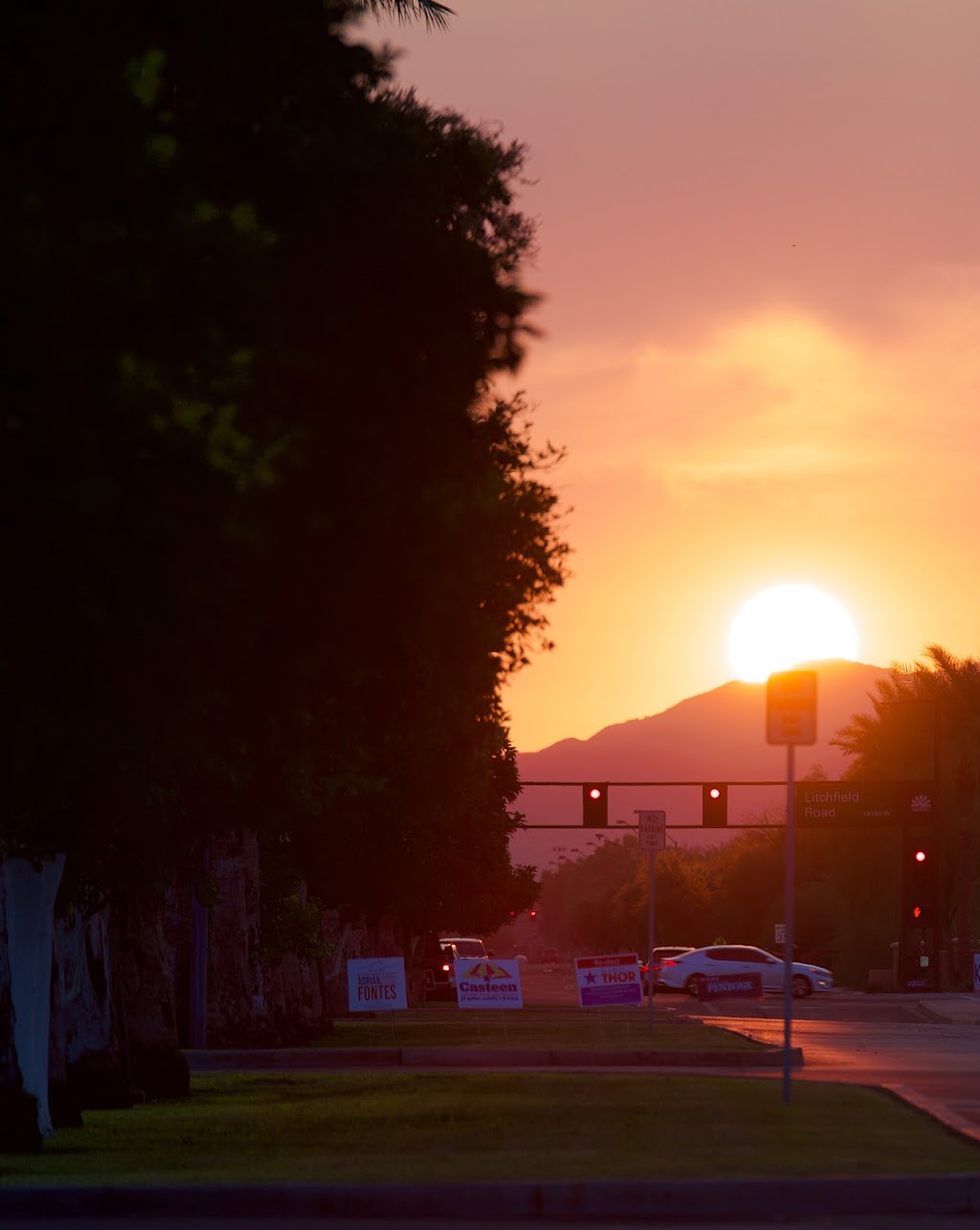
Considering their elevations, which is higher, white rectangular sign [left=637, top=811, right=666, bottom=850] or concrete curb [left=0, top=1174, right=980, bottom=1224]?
white rectangular sign [left=637, top=811, right=666, bottom=850]

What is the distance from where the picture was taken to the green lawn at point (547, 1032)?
1183 inches

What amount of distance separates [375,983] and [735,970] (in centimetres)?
3746

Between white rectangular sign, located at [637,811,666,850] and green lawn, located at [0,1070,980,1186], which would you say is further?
white rectangular sign, located at [637,811,666,850]

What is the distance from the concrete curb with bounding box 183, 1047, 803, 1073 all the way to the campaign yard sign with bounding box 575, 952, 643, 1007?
98.3 inches

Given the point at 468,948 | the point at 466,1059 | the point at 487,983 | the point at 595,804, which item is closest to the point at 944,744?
the point at 595,804

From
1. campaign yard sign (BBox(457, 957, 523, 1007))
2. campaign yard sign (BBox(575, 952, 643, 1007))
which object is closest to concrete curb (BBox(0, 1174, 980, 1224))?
campaign yard sign (BBox(575, 952, 643, 1007))

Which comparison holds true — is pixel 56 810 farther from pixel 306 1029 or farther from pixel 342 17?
pixel 306 1029

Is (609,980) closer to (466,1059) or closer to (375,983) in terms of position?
(375,983)

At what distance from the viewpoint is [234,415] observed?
Answer: 12.6m

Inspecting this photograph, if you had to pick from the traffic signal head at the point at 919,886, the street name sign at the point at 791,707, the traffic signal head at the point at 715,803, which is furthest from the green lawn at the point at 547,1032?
the traffic signal head at the point at 715,803

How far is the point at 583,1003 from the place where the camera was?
29.4 metres

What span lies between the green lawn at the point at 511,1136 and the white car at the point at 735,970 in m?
42.6

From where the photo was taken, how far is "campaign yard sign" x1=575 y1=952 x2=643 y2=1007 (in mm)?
29438

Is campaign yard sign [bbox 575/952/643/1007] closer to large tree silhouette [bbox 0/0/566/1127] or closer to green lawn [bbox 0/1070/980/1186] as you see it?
green lawn [bbox 0/1070/980/1186]
